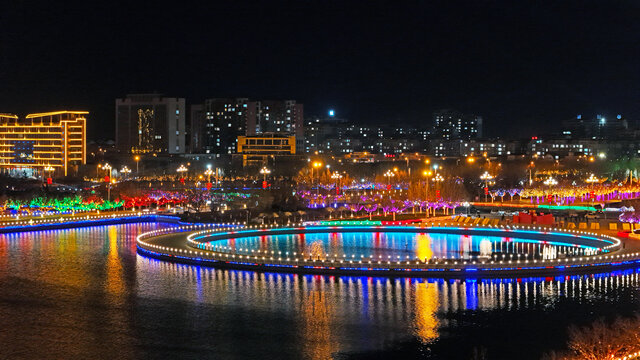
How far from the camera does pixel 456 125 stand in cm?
11875

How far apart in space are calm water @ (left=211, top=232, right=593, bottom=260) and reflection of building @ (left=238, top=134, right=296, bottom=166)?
49.6 meters

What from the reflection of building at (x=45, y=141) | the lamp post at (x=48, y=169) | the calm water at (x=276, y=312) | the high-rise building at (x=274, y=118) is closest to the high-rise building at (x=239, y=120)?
the high-rise building at (x=274, y=118)

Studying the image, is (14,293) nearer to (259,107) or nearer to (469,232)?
(469,232)

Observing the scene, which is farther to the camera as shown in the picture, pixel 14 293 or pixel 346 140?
pixel 346 140

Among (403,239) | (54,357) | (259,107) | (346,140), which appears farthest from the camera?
(346,140)

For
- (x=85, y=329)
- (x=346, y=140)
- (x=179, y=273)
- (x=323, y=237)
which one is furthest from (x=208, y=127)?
(x=85, y=329)

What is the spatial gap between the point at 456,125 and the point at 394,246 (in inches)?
3701

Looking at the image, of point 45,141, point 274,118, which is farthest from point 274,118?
point 45,141

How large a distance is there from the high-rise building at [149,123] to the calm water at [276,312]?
57407 millimetres

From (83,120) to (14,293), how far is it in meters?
44.0

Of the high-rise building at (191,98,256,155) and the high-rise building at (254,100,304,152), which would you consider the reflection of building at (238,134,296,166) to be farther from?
the high-rise building at (254,100,304,152)

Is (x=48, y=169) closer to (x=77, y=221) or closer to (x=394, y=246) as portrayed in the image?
(x=77, y=221)

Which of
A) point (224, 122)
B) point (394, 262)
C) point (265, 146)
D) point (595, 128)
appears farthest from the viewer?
point (595, 128)

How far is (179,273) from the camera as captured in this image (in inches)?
874
